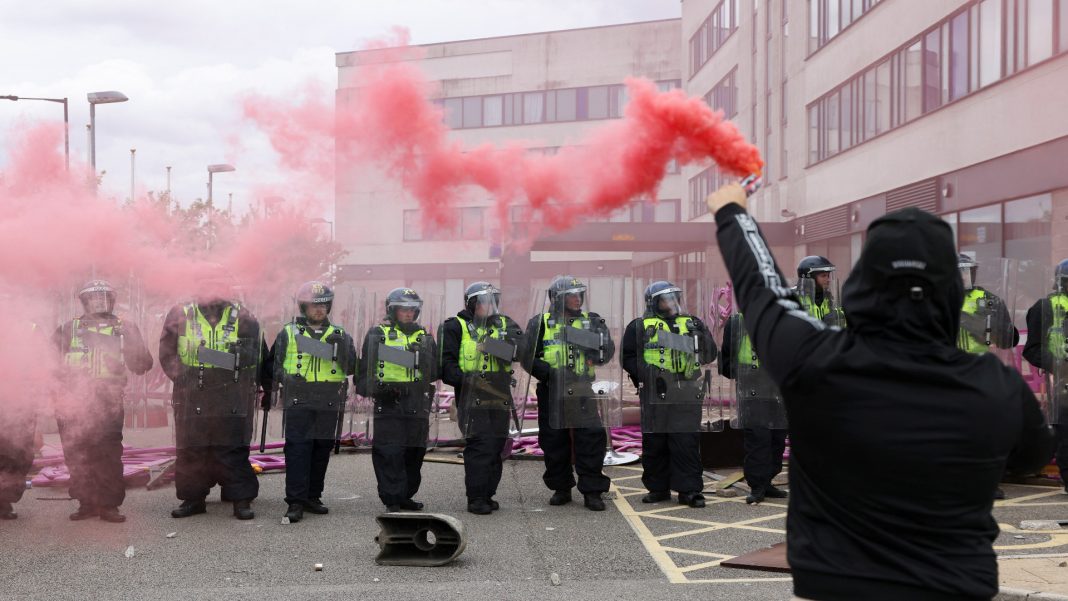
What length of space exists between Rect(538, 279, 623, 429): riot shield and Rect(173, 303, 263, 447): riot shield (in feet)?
8.33

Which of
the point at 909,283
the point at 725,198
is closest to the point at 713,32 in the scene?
the point at 725,198

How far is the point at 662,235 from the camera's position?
2889 cm

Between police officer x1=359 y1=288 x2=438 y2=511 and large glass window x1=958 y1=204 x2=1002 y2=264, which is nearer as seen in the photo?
police officer x1=359 y1=288 x2=438 y2=511

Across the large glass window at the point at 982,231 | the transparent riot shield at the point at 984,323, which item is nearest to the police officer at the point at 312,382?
the transparent riot shield at the point at 984,323

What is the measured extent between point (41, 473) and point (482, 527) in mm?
4864

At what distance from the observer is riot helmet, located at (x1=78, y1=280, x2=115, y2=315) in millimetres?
8609

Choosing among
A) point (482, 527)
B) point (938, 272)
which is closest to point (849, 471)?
point (938, 272)

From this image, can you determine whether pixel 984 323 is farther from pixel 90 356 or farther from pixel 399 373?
pixel 90 356

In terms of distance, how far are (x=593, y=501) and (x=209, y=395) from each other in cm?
335

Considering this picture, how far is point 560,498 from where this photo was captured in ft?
30.7

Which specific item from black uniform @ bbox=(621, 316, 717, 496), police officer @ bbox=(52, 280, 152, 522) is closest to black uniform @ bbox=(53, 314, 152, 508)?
police officer @ bbox=(52, 280, 152, 522)

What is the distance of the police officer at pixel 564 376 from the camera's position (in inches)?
365

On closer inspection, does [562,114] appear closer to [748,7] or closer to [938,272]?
[748,7]

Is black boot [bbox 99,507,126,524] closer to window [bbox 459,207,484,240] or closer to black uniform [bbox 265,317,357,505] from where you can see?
black uniform [bbox 265,317,357,505]
